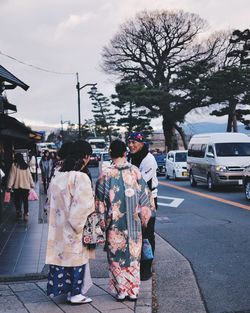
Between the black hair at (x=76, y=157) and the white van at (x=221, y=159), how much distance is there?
1379 cm

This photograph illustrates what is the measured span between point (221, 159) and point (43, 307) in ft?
47.3

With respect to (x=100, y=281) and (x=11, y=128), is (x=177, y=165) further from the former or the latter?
(x=100, y=281)

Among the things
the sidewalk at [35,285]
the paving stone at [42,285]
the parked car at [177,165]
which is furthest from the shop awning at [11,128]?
the parked car at [177,165]

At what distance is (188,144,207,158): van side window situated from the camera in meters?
20.4

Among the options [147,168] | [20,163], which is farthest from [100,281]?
[20,163]

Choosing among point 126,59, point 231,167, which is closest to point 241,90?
point 126,59

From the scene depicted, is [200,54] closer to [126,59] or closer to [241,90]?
[126,59]

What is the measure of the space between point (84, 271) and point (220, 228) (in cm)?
562

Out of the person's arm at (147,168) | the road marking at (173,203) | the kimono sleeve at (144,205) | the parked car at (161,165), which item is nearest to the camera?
the kimono sleeve at (144,205)

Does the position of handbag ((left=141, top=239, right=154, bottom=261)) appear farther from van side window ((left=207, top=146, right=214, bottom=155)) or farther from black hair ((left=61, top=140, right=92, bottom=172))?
van side window ((left=207, top=146, right=214, bottom=155))

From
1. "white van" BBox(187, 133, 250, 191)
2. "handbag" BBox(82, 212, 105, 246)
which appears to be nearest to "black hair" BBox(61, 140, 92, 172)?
"handbag" BBox(82, 212, 105, 246)

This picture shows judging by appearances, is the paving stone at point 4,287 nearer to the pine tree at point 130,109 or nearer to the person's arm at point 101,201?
the person's arm at point 101,201

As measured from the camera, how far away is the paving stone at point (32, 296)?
16.8 ft

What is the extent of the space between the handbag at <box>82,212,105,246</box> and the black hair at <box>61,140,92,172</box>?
516mm
